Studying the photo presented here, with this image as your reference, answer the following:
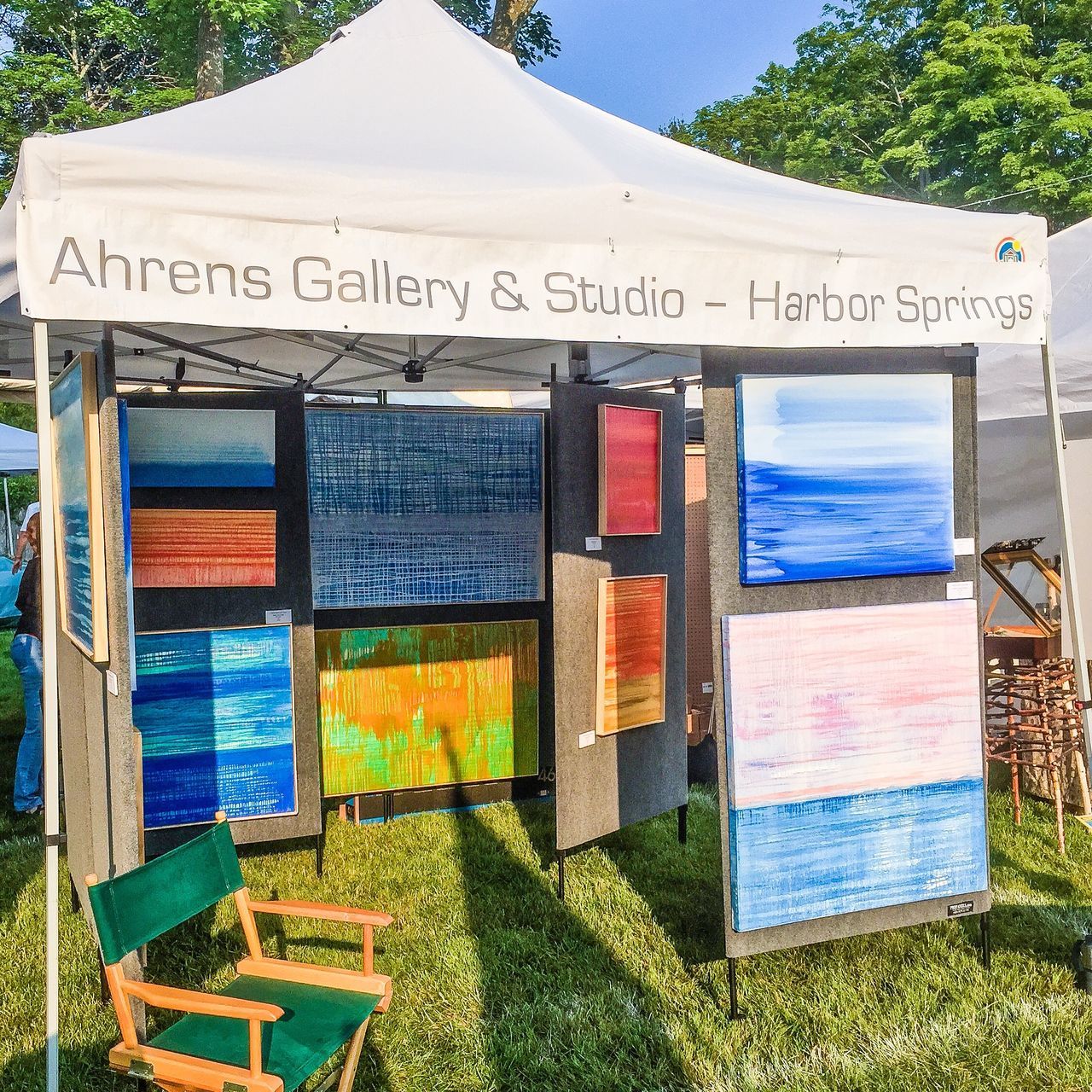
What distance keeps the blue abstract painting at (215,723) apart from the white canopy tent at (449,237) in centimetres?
153

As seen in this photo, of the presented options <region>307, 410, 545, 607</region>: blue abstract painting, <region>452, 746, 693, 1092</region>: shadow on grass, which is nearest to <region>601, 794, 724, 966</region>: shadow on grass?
<region>452, 746, 693, 1092</region>: shadow on grass

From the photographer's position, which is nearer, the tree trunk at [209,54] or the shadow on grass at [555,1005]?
the shadow on grass at [555,1005]

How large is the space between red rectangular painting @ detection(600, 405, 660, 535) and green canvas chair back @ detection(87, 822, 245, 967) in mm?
2056

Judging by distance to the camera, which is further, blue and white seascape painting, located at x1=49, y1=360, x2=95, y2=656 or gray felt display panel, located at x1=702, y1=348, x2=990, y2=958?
gray felt display panel, located at x1=702, y1=348, x2=990, y2=958

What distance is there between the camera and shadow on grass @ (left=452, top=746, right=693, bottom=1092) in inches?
115

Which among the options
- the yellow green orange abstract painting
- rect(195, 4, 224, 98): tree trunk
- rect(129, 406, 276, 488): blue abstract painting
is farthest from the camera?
rect(195, 4, 224, 98): tree trunk

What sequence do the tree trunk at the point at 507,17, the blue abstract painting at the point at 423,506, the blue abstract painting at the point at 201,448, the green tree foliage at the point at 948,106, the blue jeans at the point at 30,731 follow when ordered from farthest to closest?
the green tree foliage at the point at 948,106 → the tree trunk at the point at 507,17 → the blue jeans at the point at 30,731 → the blue abstract painting at the point at 423,506 → the blue abstract painting at the point at 201,448

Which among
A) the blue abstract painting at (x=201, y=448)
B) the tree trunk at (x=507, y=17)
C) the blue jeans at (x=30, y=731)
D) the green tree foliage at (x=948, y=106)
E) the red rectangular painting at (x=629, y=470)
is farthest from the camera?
the green tree foliage at (x=948, y=106)

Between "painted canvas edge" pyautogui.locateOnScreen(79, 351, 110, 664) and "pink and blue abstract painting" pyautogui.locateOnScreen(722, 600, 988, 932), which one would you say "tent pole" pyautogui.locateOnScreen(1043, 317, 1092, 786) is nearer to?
"pink and blue abstract painting" pyautogui.locateOnScreen(722, 600, 988, 932)

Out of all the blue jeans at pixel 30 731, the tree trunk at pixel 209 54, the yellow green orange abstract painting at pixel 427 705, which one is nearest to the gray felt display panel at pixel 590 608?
the yellow green orange abstract painting at pixel 427 705

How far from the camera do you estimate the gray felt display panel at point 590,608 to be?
405cm

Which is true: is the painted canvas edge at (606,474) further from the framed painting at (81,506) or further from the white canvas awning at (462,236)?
the framed painting at (81,506)

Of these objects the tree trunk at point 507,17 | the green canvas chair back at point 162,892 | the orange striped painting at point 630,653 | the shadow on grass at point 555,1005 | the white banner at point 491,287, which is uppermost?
the tree trunk at point 507,17

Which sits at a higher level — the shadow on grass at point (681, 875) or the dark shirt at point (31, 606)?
the dark shirt at point (31, 606)
